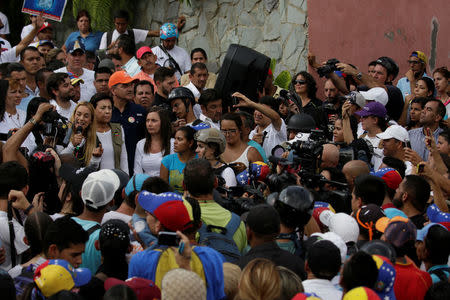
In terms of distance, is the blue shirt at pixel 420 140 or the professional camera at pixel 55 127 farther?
the blue shirt at pixel 420 140

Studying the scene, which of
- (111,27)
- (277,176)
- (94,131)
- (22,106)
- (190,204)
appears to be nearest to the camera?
(190,204)

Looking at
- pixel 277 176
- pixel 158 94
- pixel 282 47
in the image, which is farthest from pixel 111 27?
pixel 277 176

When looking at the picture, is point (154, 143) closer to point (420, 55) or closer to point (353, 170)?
point (353, 170)

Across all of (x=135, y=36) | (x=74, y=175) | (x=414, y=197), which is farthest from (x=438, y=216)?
(x=135, y=36)

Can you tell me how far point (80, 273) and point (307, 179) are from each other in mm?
2487

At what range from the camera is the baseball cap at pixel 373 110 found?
304 inches

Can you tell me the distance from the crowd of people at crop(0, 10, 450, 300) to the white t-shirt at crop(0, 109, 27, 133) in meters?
0.02

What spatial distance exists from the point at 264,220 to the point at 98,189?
1406mm

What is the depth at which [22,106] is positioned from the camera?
27.3ft

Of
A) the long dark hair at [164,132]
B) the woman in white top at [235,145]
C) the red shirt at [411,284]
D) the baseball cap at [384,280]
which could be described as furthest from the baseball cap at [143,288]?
the long dark hair at [164,132]

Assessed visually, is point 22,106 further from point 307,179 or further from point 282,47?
point 282,47

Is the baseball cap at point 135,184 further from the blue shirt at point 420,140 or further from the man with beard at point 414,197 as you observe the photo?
the blue shirt at point 420,140

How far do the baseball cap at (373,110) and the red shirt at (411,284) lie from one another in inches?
137

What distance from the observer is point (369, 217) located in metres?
5.09
